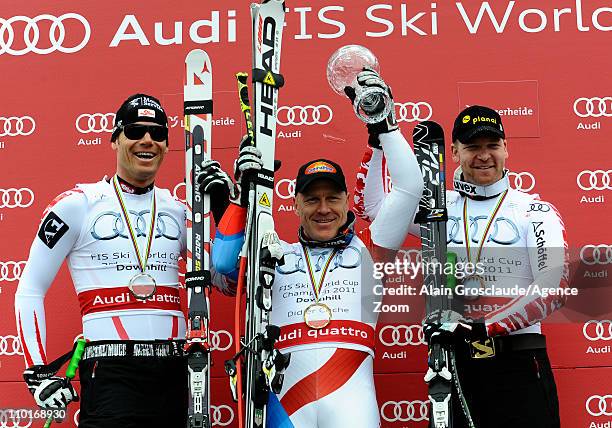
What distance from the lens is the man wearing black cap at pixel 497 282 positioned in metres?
3.92

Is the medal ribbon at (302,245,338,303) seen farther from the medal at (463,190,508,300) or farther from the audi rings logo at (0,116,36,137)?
the audi rings logo at (0,116,36,137)

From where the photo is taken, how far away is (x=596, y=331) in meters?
4.80

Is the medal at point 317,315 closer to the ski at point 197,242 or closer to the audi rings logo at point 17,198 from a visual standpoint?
the ski at point 197,242

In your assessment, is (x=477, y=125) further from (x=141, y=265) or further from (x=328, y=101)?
(x=141, y=265)

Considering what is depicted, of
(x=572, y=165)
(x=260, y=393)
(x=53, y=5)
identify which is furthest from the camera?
(x=53, y=5)

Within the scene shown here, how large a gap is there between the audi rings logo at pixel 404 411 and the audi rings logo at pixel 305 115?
158cm

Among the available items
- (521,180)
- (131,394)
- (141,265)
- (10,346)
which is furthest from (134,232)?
(521,180)

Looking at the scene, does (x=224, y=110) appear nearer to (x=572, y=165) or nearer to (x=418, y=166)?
(x=418, y=166)

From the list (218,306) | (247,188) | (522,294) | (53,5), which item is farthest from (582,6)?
(53,5)

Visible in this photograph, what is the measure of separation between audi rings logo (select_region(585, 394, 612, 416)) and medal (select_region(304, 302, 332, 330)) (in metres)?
1.65

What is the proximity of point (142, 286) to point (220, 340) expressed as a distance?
39.2 inches

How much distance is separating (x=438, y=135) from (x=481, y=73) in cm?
100

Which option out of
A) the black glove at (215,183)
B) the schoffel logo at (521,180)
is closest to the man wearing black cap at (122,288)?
the black glove at (215,183)

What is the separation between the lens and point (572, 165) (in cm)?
492
